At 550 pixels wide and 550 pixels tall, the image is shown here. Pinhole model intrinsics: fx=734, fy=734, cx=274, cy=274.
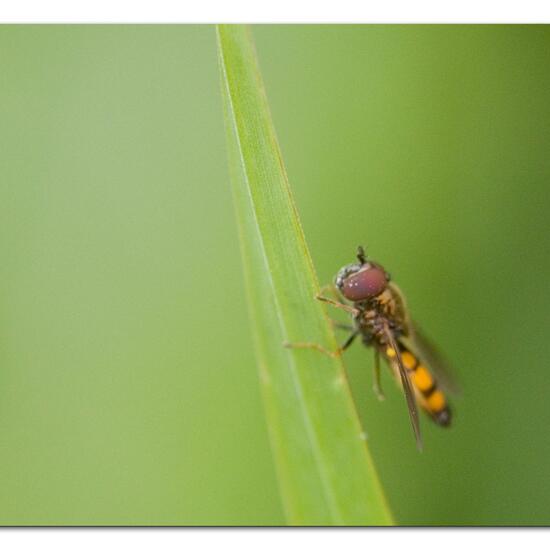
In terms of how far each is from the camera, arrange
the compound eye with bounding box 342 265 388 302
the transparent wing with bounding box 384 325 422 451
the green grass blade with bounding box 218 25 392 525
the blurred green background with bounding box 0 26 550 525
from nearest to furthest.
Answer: the green grass blade with bounding box 218 25 392 525 → the transparent wing with bounding box 384 325 422 451 → the compound eye with bounding box 342 265 388 302 → the blurred green background with bounding box 0 26 550 525

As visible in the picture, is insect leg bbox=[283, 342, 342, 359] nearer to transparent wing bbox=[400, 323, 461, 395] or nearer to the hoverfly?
the hoverfly

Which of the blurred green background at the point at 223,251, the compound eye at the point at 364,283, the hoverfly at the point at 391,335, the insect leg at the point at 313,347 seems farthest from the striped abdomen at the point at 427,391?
the insect leg at the point at 313,347

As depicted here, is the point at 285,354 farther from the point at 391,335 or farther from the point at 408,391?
the point at 391,335

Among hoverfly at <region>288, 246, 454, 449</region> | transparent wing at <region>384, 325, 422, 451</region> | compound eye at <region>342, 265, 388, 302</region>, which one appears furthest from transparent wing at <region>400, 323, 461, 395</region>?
compound eye at <region>342, 265, 388, 302</region>

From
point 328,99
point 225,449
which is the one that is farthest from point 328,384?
point 328,99

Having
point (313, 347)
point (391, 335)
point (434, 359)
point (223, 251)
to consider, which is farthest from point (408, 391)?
point (223, 251)

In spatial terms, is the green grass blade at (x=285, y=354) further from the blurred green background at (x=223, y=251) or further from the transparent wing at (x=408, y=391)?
the blurred green background at (x=223, y=251)
